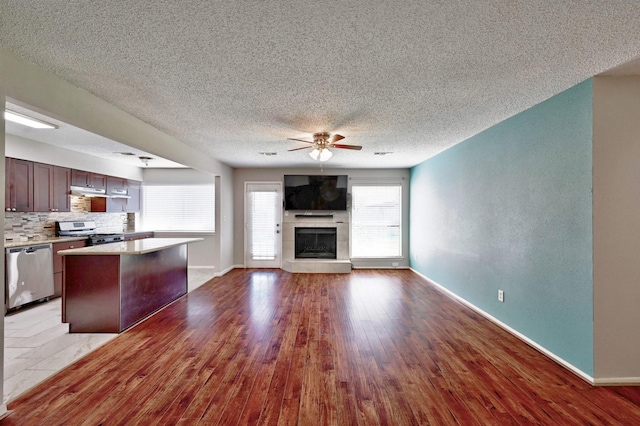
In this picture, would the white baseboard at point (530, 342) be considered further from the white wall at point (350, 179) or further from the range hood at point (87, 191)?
the range hood at point (87, 191)

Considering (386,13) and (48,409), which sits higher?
(386,13)

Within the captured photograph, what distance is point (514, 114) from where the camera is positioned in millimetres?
3297

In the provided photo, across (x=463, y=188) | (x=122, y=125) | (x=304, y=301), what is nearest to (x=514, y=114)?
(x=463, y=188)

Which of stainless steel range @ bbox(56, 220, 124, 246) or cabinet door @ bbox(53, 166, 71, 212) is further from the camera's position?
stainless steel range @ bbox(56, 220, 124, 246)

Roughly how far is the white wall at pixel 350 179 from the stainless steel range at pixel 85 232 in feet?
7.95

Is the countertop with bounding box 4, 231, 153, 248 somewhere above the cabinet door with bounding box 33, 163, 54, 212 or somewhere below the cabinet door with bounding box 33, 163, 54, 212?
below

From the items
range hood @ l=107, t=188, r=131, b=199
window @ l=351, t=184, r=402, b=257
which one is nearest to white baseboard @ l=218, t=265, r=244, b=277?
range hood @ l=107, t=188, r=131, b=199

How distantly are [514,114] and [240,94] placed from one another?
9.69 ft

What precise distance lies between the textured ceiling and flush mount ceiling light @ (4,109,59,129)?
4.35ft

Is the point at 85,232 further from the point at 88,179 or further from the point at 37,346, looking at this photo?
the point at 37,346

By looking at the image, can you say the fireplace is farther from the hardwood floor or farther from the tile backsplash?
the tile backsplash

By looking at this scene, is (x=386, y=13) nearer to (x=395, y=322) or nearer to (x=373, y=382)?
(x=373, y=382)

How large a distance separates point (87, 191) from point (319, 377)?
5.60 metres

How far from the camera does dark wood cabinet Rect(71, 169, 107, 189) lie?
5293 millimetres
